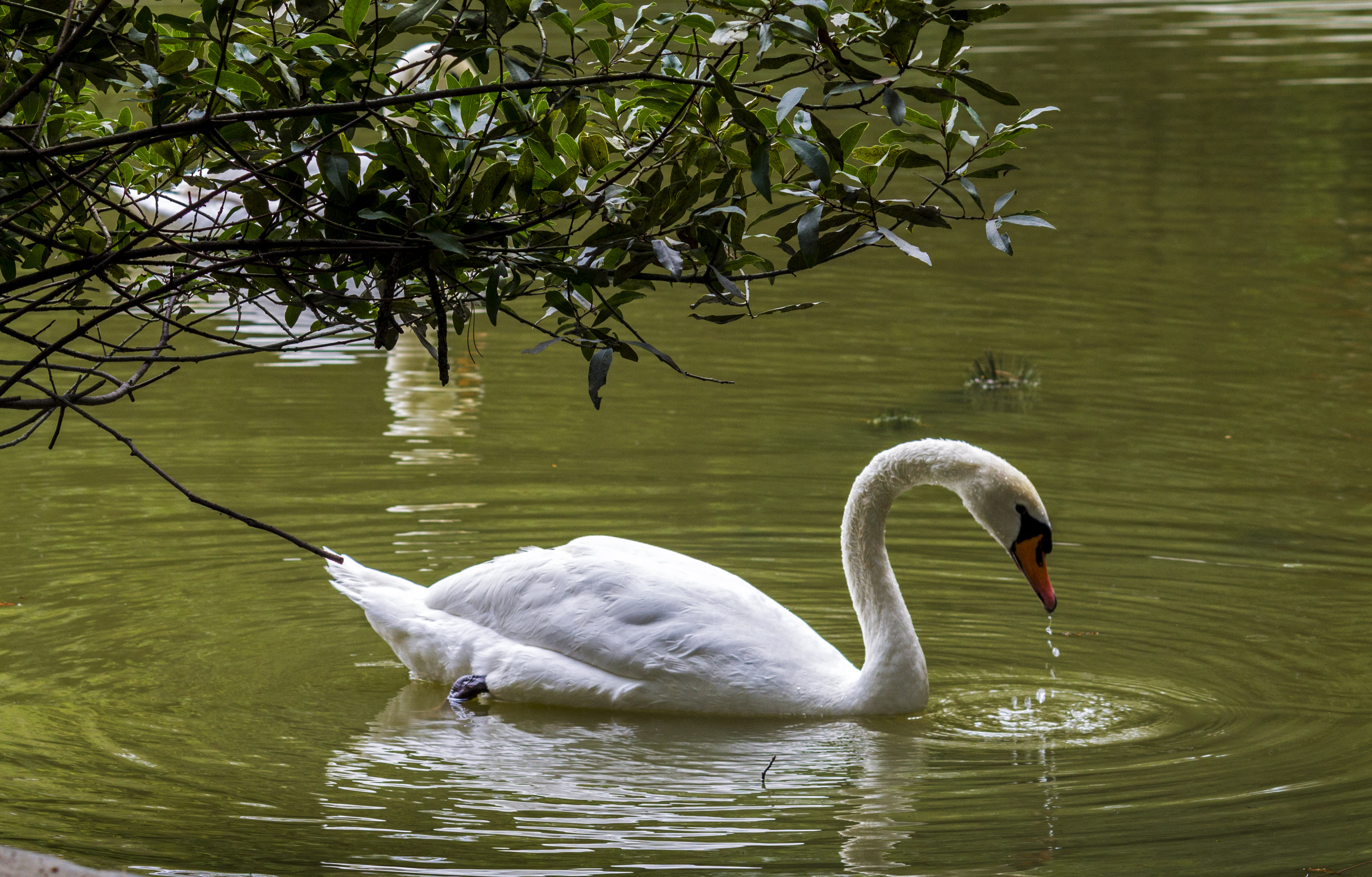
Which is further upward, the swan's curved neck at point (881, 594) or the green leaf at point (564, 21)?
the green leaf at point (564, 21)

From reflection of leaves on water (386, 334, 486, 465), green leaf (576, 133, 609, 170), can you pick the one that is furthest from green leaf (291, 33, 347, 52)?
reflection of leaves on water (386, 334, 486, 465)

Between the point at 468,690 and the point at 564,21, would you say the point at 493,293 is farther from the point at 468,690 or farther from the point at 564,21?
the point at 468,690

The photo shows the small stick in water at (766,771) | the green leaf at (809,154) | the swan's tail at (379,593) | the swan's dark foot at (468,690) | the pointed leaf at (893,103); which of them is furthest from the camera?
the swan's tail at (379,593)

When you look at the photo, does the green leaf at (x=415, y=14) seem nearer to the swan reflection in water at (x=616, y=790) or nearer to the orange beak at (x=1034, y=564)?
the swan reflection in water at (x=616, y=790)

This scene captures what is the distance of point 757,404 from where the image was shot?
11.3m

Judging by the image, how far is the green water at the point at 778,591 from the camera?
5148 millimetres

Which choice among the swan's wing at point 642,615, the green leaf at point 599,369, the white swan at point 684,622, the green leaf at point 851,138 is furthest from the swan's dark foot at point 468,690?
the green leaf at point 851,138

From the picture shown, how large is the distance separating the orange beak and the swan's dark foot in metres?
2.11

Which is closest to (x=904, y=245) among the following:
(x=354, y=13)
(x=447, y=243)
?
(x=447, y=243)

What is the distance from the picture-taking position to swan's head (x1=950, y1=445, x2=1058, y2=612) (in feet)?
20.5

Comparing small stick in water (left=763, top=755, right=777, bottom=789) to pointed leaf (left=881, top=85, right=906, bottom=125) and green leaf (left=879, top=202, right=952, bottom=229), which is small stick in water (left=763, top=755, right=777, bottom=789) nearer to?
green leaf (left=879, top=202, right=952, bottom=229)

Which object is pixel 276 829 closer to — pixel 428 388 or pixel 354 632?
pixel 354 632

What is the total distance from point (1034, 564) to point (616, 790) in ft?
6.06

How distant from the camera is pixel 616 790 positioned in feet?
18.0
